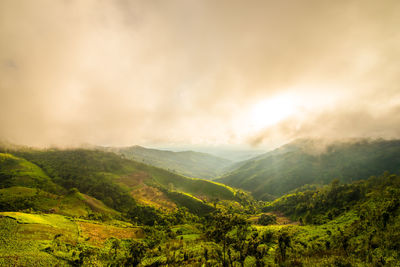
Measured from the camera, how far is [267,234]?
337 ft

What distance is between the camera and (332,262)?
158 feet

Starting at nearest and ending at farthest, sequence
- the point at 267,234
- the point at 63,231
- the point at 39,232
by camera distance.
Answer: the point at 39,232 < the point at 267,234 < the point at 63,231

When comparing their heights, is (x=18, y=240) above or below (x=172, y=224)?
above

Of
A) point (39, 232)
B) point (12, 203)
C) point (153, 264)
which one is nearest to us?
point (153, 264)

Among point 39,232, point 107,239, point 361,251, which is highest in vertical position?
point 361,251

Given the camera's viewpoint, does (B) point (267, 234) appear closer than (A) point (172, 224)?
Yes

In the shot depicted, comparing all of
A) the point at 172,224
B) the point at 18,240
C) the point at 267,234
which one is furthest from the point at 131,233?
the point at 267,234

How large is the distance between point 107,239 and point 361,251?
497 feet

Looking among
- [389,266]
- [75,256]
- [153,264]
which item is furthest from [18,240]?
[389,266]

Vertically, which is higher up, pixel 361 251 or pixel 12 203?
pixel 361 251

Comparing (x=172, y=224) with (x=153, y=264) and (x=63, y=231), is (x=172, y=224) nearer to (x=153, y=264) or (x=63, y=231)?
(x=63, y=231)

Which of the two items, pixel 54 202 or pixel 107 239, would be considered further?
pixel 54 202

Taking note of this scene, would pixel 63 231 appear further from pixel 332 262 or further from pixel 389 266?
pixel 389 266

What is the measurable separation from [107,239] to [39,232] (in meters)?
45.0
